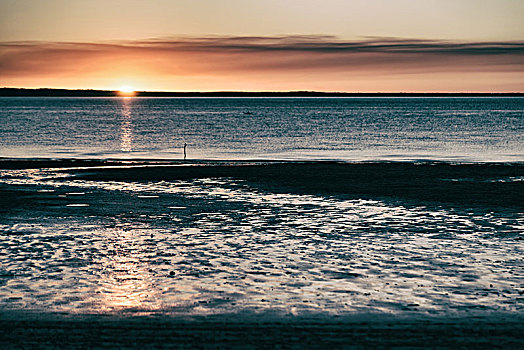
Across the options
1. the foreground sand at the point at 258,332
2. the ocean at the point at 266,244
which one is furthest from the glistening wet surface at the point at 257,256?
the foreground sand at the point at 258,332

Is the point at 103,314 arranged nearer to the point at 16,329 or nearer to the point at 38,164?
the point at 16,329

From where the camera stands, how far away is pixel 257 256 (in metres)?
14.8

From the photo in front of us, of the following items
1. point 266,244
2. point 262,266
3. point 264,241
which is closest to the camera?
point 262,266

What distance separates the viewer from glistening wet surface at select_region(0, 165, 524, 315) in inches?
445

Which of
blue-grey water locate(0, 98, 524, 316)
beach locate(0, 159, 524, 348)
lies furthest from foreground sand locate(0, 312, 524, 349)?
blue-grey water locate(0, 98, 524, 316)

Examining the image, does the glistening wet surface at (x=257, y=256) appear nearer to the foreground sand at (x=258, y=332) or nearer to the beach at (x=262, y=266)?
the beach at (x=262, y=266)

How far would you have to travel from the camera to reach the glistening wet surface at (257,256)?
11.3 metres

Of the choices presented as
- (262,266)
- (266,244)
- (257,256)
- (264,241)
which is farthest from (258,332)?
(264,241)

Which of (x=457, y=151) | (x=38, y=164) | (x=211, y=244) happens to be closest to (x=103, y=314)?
(x=211, y=244)

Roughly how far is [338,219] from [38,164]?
Result: 24851 mm

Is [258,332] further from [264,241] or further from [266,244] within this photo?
[264,241]

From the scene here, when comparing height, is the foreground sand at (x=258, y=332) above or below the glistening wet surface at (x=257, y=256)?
below

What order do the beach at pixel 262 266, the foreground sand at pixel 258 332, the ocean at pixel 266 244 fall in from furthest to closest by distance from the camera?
the ocean at pixel 266 244, the beach at pixel 262 266, the foreground sand at pixel 258 332

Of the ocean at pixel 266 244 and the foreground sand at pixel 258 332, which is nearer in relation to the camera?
the foreground sand at pixel 258 332
